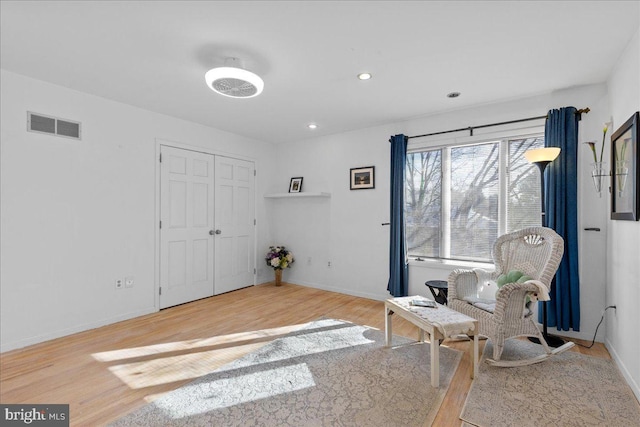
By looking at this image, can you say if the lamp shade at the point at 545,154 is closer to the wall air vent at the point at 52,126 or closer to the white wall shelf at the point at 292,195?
the white wall shelf at the point at 292,195

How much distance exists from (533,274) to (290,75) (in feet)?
9.46

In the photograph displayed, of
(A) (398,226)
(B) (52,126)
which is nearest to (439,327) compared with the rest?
(A) (398,226)

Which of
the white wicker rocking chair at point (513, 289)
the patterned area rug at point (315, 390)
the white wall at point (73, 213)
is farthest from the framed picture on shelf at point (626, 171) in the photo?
the white wall at point (73, 213)

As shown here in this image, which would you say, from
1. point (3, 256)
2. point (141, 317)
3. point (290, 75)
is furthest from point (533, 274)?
point (3, 256)

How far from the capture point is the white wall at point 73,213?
276cm

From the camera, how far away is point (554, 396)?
202 cm

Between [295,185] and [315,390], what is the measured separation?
3655 mm

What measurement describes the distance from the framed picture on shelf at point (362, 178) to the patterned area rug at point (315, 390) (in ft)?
7.60

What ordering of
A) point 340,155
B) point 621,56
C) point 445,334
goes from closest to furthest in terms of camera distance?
point 445,334, point 621,56, point 340,155

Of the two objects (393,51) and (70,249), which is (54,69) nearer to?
(70,249)

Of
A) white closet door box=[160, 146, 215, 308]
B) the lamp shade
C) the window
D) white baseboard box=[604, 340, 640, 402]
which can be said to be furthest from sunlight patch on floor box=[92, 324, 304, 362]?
the lamp shade

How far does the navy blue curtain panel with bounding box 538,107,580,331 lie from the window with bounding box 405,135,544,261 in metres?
0.27

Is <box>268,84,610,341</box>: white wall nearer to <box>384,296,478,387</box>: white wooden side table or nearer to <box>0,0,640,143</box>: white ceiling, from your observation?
<box>0,0,640,143</box>: white ceiling

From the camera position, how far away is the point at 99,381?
7.30 feet
